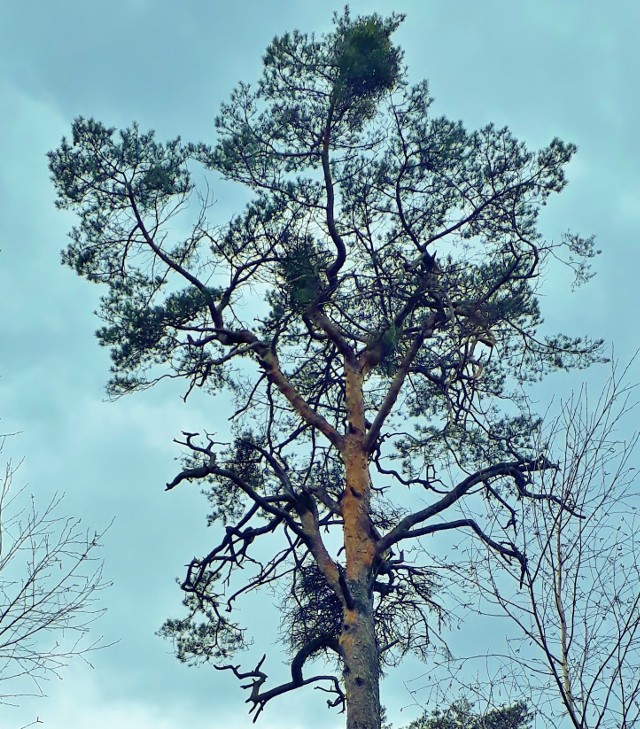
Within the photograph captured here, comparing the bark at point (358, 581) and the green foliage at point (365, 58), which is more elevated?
the green foliage at point (365, 58)

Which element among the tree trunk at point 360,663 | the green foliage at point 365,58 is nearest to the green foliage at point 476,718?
the tree trunk at point 360,663

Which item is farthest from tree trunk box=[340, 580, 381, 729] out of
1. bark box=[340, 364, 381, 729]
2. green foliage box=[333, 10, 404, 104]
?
green foliage box=[333, 10, 404, 104]

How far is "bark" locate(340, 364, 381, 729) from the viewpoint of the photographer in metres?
9.77

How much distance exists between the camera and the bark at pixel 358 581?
9.77 meters

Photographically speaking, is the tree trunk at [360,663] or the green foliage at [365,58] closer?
the tree trunk at [360,663]

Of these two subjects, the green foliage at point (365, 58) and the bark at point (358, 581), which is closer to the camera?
the bark at point (358, 581)

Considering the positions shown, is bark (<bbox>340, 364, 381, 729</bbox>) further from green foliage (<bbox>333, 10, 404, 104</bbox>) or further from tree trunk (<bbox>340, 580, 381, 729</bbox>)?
green foliage (<bbox>333, 10, 404, 104</bbox>)

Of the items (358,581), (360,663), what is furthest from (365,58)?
(360,663)

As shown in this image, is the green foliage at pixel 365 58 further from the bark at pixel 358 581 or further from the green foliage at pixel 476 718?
the green foliage at pixel 476 718

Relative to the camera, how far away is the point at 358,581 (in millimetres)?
10633

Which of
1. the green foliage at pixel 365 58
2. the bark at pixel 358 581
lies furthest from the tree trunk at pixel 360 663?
the green foliage at pixel 365 58

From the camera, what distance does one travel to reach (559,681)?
265 inches

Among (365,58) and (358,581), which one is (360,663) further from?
(365,58)

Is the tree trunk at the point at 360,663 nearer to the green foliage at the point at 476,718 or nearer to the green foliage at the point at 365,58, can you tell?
the green foliage at the point at 476,718
